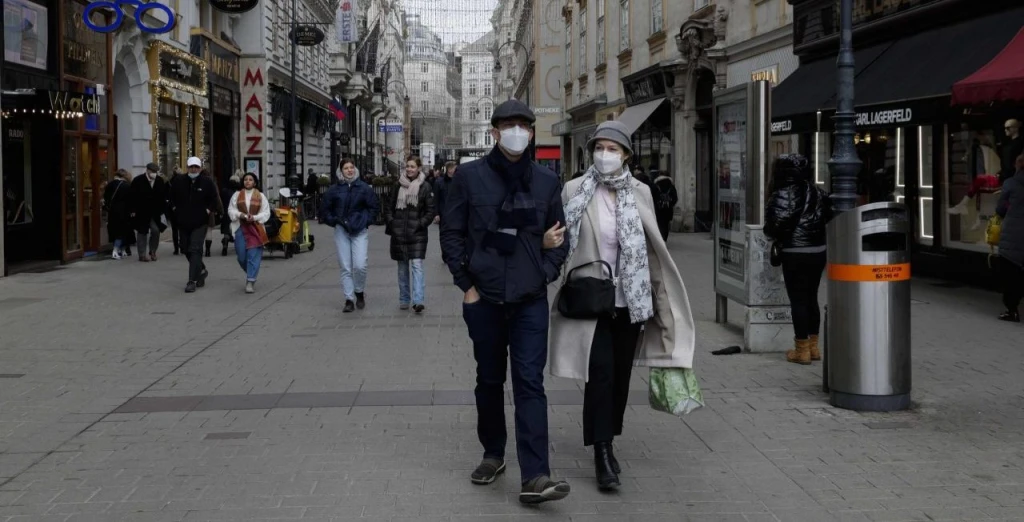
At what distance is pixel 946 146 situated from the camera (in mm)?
15484

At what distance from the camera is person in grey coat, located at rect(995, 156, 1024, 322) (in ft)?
37.2

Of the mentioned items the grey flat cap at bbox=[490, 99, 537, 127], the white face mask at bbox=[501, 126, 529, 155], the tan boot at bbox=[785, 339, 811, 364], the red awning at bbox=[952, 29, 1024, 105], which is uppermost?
the red awning at bbox=[952, 29, 1024, 105]

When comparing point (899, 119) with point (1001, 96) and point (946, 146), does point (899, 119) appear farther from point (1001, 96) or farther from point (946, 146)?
point (1001, 96)

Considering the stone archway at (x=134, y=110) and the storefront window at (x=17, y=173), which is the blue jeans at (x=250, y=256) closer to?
the storefront window at (x=17, y=173)

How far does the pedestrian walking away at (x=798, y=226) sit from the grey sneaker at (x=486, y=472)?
3.99 metres

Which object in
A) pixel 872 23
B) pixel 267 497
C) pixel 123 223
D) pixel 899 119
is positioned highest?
pixel 872 23

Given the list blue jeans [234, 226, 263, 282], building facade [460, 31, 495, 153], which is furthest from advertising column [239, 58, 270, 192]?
building facade [460, 31, 495, 153]

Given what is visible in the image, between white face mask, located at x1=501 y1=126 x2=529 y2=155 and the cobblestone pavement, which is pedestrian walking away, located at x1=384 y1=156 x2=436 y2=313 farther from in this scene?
white face mask, located at x1=501 y1=126 x2=529 y2=155

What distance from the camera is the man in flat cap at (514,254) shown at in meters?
5.23

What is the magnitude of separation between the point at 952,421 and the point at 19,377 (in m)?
6.80

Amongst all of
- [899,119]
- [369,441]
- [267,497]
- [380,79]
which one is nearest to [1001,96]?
[899,119]

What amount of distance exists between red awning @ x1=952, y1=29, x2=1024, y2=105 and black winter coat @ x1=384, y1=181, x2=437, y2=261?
19.2 feet

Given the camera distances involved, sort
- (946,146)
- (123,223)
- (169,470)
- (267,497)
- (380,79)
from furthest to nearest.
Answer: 1. (380,79)
2. (123,223)
3. (946,146)
4. (169,470)
5. (267,497)

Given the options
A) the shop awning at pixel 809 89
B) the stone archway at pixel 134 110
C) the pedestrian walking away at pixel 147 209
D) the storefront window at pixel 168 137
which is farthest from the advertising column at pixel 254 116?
the shop awning at pixel 809 89
